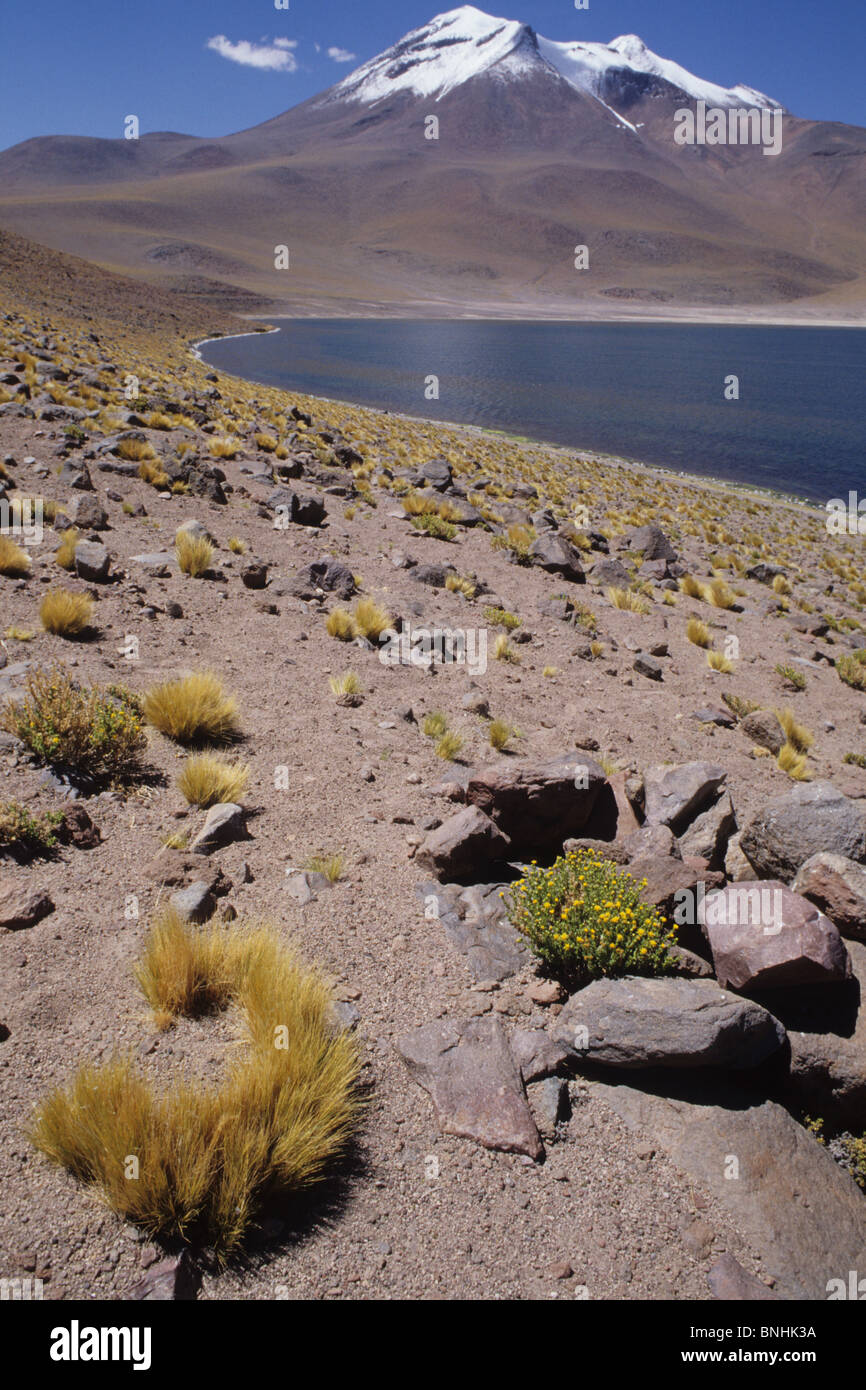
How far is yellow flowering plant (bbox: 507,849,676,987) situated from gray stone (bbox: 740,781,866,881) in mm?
1058

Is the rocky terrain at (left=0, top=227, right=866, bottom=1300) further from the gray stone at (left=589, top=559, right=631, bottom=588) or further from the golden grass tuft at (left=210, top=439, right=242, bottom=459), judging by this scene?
the golden grass tuft at (left=210, top=439, right=242, bottom=459)

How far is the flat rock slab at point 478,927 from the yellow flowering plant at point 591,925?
0.11 metres

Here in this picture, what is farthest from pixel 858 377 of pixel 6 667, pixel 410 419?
pixel 6 667

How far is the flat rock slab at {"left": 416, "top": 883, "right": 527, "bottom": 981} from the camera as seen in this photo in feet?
13.7

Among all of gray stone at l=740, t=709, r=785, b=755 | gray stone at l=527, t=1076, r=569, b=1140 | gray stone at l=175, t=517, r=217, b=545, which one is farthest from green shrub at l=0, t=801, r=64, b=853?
gray stone at l=740, t=709, r=785, b=755

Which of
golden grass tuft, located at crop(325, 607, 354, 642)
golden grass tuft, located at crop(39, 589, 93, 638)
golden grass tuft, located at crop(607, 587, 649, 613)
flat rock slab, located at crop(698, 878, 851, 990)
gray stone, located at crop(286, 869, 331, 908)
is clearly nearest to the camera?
flat rock slab, located at crop(698, 878, 851, 990)

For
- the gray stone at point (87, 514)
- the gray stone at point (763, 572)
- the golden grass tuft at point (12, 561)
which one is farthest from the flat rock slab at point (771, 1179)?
the gray stone at point (763, 572)

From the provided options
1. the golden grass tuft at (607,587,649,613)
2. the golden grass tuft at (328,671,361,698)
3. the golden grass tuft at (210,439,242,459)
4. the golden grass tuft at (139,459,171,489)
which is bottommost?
the golden grass tuft at (328,671,361,698)

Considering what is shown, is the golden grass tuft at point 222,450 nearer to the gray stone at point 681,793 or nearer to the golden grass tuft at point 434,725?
the golden grass tuft at point 434,725

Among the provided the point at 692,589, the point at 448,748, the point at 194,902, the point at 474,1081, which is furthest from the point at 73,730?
the point at 692,589

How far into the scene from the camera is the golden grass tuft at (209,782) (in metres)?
4.96

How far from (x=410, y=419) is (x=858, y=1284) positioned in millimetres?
32178

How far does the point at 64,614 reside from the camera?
669 cm

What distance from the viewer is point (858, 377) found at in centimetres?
6219
